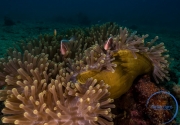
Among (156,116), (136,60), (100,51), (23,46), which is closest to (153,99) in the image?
(156,116)

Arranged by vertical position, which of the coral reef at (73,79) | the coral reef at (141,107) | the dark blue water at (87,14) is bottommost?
the coral reef at (141,107)

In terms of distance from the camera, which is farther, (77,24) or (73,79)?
(77,24)

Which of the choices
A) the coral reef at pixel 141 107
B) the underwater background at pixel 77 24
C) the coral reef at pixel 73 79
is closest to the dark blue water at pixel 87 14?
the underwater background at pixel 77 24

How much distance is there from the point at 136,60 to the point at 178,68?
169 inches

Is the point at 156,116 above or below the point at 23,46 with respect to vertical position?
below

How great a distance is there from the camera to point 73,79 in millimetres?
2711

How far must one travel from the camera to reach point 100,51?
288cm

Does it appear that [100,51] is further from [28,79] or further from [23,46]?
[23,46]

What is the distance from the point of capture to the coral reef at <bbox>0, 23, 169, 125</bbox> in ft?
7.22

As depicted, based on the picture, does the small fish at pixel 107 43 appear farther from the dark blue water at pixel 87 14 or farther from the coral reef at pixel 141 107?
the dark blue water at pixel 87 14

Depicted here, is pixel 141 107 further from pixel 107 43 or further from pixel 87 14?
A: pixel 87 14

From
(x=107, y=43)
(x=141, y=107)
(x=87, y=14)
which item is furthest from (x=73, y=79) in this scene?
(x=87, y=14)

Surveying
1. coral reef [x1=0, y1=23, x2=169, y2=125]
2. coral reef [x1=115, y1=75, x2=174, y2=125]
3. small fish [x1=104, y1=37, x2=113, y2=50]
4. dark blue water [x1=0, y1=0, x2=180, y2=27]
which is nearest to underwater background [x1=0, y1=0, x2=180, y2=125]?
dark blue water [x1=0, y1=0, x2=180, y2=27]

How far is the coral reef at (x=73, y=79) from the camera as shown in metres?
2.20
